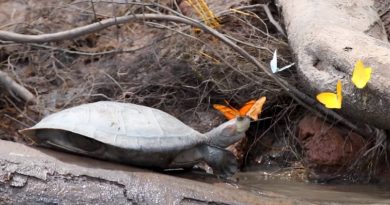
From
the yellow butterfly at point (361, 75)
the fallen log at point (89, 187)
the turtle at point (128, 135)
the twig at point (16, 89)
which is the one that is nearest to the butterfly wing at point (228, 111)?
the turtle at point (128, 135)

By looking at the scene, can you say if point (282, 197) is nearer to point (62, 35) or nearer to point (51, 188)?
point (51, 188)

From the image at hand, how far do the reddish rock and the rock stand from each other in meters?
0.65

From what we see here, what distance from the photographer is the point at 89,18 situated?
638cm

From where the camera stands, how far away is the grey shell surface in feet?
10.3

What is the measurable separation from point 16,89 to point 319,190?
2.78 metres

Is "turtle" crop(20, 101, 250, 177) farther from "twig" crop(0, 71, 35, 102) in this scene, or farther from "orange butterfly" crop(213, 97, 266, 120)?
"twig" crop(0, 71, 35, 102)

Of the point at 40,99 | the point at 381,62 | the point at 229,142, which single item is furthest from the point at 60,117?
the point at 40,99

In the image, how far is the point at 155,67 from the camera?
5555mm

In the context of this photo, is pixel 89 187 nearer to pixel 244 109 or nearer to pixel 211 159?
pixel 211 159

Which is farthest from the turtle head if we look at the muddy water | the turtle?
the muddy water

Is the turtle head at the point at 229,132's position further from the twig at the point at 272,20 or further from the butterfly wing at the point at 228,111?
the twig at the point at 272,20

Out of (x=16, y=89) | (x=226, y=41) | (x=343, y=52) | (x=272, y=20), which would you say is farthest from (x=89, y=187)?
(x=16, y=89)

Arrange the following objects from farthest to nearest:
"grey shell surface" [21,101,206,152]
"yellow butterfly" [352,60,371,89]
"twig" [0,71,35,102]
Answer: "twig" [0,71,35,102] < "yellow butterfly" [352,60,371,89] < "grey shell surface" [21,101,206,152]

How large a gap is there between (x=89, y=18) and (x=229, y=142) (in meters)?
3.22
